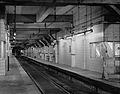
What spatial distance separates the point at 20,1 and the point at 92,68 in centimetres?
878

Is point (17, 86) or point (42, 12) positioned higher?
point (42, 12)

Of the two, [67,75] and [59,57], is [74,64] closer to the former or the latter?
[67,75]

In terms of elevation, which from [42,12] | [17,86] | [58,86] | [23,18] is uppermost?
[23,18]

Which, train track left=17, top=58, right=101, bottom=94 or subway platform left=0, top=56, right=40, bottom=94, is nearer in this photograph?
subway platform left=0, top=56, right=40, bottom=94

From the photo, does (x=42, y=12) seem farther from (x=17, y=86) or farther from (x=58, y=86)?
(x=17, y=86)

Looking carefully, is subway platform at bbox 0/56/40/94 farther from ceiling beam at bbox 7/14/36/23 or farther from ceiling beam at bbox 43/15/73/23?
ceiling beam at bbox 43/15/73/23

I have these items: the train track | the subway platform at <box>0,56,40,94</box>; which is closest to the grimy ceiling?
the subway platform at <box>0,56,40,94</box>

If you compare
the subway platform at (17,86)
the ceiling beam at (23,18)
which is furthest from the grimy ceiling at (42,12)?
the subway platform at (17,86)

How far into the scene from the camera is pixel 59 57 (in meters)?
28.8

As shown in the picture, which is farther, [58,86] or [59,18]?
[59,18]

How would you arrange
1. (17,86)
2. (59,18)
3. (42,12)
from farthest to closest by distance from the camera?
(59,18) < (42,12) < (17,86)

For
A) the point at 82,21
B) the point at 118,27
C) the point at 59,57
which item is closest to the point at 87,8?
the point at 82,21

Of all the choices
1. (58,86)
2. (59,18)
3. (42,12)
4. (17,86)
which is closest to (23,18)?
(59,18)

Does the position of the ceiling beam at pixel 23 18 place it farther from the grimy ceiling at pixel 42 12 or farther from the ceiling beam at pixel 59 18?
the ceiling beam at pixel 59 18
